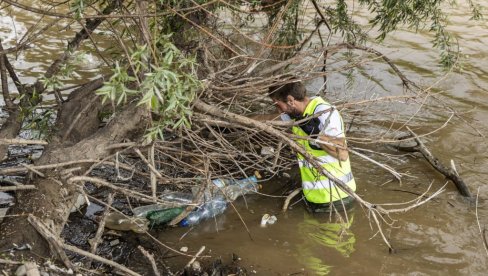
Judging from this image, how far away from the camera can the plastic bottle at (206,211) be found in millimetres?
4871

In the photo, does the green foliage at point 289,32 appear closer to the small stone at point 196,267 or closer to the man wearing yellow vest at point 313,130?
the man wearing yellow vest at point 313,130

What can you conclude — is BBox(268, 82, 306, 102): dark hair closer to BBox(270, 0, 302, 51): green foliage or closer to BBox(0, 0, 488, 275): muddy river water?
BBox(0, 0, 488, 275): muddy river water

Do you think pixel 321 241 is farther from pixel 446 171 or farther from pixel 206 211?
pixel 446 171

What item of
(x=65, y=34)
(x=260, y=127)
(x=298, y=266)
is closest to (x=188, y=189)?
(x=298, y=266)

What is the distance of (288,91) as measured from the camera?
477 centimetres

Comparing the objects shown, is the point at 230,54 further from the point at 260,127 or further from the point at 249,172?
the point at 260,127

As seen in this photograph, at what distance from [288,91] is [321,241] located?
133cm

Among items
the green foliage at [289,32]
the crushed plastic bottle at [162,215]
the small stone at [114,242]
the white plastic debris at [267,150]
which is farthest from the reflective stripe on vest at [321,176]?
the small stone at [114,242]

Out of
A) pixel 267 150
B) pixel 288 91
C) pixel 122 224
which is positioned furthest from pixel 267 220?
pixel 122 224

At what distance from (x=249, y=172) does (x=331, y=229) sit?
1.10m

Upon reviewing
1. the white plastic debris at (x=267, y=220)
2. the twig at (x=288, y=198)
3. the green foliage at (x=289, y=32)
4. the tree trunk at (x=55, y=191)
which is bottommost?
the white plastic debris at (x=267, y=220)

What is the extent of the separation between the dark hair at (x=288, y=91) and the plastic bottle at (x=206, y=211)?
1.07 m

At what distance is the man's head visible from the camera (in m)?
4.75

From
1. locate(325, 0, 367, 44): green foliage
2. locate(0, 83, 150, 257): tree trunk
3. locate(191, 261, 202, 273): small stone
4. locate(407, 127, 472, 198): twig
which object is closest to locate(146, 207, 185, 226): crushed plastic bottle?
locate(191, 261, 202, 273): small stone
